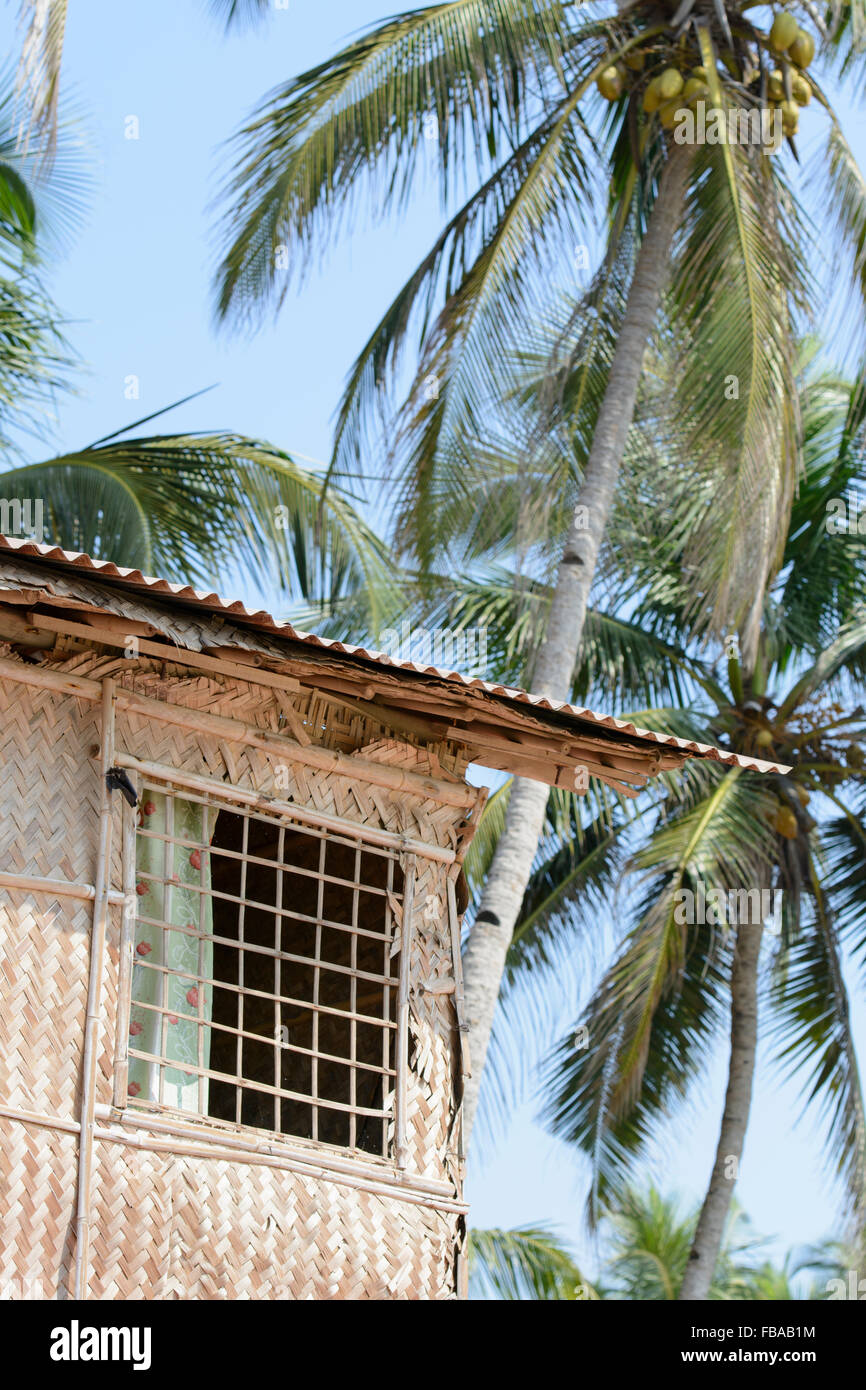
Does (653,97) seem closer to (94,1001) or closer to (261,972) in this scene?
(261,972)

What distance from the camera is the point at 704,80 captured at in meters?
11.5

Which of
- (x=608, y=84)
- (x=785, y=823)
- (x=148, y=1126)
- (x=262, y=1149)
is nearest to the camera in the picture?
(x=148, y=1126)

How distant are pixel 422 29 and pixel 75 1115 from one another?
→ 814 cm

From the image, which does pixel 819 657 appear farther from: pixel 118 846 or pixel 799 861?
pixel 118 846

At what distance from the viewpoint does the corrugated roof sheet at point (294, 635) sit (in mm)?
5883

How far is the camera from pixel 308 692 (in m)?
6.87

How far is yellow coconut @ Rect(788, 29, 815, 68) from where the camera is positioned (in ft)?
37.6

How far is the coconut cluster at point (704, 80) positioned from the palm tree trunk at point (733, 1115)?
5.88 m

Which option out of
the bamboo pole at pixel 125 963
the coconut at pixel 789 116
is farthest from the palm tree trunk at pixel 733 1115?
the bamboo pole at pixel 125 963

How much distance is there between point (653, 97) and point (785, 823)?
536 centimetres

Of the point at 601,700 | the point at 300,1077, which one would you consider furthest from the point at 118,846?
the point at 601,700

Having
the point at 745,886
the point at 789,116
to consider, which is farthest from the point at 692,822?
the point at 789,116

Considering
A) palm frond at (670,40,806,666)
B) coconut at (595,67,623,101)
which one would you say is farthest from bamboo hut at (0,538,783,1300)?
coconut at (595,67,623,101)

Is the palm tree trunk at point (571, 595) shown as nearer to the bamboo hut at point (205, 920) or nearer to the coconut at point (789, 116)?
the coconut at point (789, 116)
